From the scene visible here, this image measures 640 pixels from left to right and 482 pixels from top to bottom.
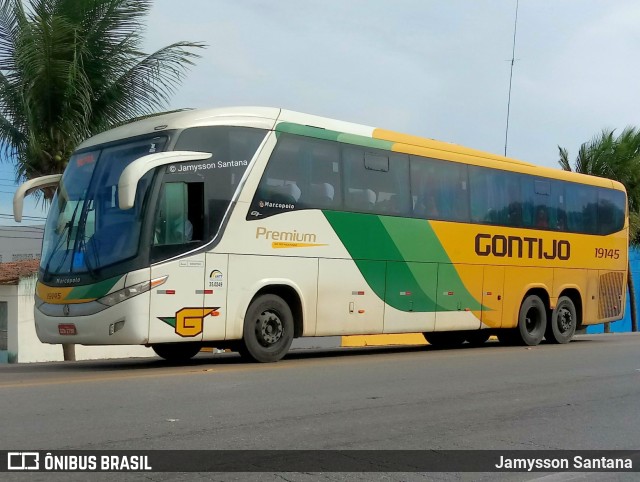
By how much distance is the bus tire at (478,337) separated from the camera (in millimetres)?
18197

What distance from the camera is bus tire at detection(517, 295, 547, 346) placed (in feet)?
58.5

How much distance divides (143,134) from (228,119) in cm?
123

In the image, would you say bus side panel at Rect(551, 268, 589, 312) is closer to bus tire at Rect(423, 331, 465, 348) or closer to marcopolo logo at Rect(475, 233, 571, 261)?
marcopolo logo at Rect(475, 233, 571, 261)

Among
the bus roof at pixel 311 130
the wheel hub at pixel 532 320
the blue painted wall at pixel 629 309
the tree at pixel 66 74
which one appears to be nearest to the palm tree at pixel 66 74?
the tree at pixel 66 74

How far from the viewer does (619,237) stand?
66.9ft

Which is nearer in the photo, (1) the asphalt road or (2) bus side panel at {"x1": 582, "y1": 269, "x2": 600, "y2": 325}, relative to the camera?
(1) the asphalt road

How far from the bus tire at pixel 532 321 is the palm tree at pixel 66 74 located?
8.81 meters

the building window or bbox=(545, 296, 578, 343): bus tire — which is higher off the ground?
bbox=(545, 296, 578, 343): bus tire

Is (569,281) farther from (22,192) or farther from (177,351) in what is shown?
(22,192)

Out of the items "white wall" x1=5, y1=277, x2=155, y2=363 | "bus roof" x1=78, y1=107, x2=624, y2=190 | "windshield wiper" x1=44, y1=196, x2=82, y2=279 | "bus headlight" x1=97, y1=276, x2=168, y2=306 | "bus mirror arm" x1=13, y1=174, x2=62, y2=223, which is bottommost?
"white wall" x1=5, y1=277, x2=155, y2=363

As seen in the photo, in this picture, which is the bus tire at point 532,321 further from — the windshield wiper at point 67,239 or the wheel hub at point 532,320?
the windshield wiper at point 67,239

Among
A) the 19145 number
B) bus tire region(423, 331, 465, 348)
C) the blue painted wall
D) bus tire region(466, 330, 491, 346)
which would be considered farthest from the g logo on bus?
the blue painted wall

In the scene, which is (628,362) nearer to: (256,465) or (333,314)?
(333,314)

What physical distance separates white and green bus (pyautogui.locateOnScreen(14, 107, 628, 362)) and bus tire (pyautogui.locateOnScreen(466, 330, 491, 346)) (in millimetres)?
439
